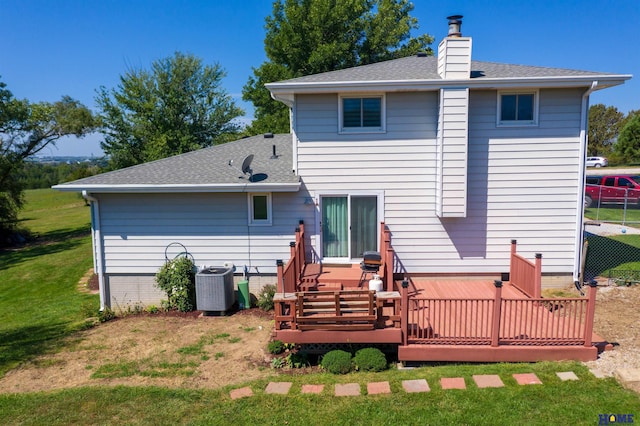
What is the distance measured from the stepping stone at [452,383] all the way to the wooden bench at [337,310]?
1343mm

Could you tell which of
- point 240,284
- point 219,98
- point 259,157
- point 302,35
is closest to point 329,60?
point 302,35

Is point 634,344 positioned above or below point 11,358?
above

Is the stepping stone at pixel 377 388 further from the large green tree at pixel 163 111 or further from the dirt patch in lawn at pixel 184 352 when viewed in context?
the large green tree at pixel 163 111

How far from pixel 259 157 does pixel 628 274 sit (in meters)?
10.0

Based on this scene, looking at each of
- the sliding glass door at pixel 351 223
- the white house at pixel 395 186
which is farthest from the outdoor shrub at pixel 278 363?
the sliding glass door at pixel 351 223

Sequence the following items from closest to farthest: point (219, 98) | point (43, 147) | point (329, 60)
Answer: point (329, 60)
point (43, 147)
point (219, 98)

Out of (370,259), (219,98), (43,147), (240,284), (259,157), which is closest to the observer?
(370,259)

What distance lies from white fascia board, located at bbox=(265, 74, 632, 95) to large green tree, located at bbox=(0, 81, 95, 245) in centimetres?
2326

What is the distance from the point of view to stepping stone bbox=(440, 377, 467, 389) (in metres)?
5.73

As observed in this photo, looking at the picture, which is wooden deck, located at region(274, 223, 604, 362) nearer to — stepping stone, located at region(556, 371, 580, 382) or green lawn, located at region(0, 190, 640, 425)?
green lawn, located at region(0, 190, 640, 425)

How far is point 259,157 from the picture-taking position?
1164cm

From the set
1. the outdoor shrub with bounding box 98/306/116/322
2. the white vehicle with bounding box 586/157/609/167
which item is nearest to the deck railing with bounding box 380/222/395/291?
the outdoor shrub with bounding box 98/306/116/322

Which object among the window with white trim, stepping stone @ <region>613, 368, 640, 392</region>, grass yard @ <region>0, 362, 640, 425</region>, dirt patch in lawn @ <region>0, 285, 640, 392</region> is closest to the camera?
grass yard @ <region>0, 362, 640, 425</region>

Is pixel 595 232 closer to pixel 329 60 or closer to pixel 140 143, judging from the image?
pixel 329 60
